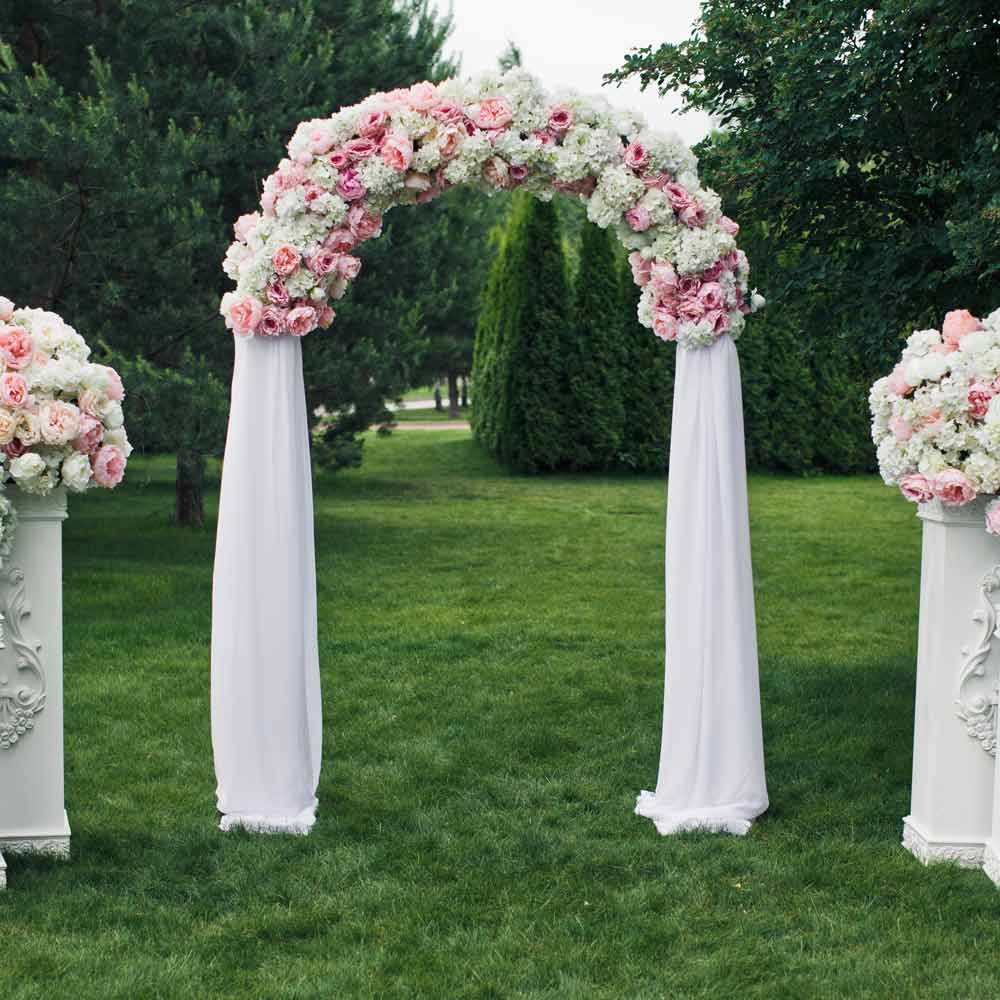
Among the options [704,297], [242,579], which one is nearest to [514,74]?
[704,297]

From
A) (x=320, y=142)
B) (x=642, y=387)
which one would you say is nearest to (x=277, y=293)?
(x=320, y=142)

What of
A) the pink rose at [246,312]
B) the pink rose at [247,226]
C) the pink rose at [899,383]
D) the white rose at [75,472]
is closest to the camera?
the white rose at [75,472]

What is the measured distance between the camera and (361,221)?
482 centimetres

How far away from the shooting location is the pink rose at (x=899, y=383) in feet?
14.4

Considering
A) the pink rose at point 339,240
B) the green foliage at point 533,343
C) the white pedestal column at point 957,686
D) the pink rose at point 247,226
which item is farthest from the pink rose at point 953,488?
the green foliage at point 533,343

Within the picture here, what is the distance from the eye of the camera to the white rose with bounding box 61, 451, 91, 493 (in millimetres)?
4191

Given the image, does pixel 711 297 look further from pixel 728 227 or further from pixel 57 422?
pixel 57 422

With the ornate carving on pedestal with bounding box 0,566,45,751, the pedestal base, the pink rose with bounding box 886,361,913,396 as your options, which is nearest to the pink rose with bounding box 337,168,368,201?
the ornate carving on pedestal with bounding box 0,566,45,751

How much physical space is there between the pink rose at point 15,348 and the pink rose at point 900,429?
2805 millimetres

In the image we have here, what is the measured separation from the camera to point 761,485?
1515 centimetres

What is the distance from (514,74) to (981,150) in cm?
171

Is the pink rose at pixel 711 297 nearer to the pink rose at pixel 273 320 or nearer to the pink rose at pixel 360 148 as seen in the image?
the pink rose at pixel 360 148

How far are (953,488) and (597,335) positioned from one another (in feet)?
38.0

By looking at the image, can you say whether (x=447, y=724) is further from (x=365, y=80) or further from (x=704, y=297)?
(x=365, y=80)
